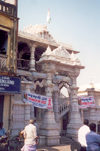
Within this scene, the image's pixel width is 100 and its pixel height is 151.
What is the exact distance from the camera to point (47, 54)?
14.1 m

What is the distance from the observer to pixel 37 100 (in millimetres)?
12508

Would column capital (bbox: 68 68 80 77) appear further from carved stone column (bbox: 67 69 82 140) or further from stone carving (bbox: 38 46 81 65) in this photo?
stone carving (bbox: 38 46 81 65)

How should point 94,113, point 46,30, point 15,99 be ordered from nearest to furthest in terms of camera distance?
point 15,99
point 94,113
point 46,30

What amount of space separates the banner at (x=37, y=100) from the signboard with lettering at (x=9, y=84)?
0.93 metres

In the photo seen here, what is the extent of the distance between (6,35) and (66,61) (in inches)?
213

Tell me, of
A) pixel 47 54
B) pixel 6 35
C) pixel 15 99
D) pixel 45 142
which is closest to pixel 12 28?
pixel 6 35

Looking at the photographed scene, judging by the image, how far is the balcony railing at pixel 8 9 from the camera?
11.9 meters

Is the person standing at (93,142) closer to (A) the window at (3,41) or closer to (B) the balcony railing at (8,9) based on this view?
(A) the window at (3,41)

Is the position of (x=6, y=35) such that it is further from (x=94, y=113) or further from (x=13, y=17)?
(x=94, y=113)

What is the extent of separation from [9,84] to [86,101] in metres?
7.98

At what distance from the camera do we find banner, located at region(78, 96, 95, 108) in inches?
623

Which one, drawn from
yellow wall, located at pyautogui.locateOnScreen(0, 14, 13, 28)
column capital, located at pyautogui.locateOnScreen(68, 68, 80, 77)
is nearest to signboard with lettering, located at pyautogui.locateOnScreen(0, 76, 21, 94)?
yellow wall, located at pyautogui.locateOnScreen(0, 14, 13, 28)

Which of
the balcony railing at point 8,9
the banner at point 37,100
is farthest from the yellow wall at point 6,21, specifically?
the banner at point 37,100

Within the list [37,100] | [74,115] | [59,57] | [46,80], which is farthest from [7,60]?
[74,115]
